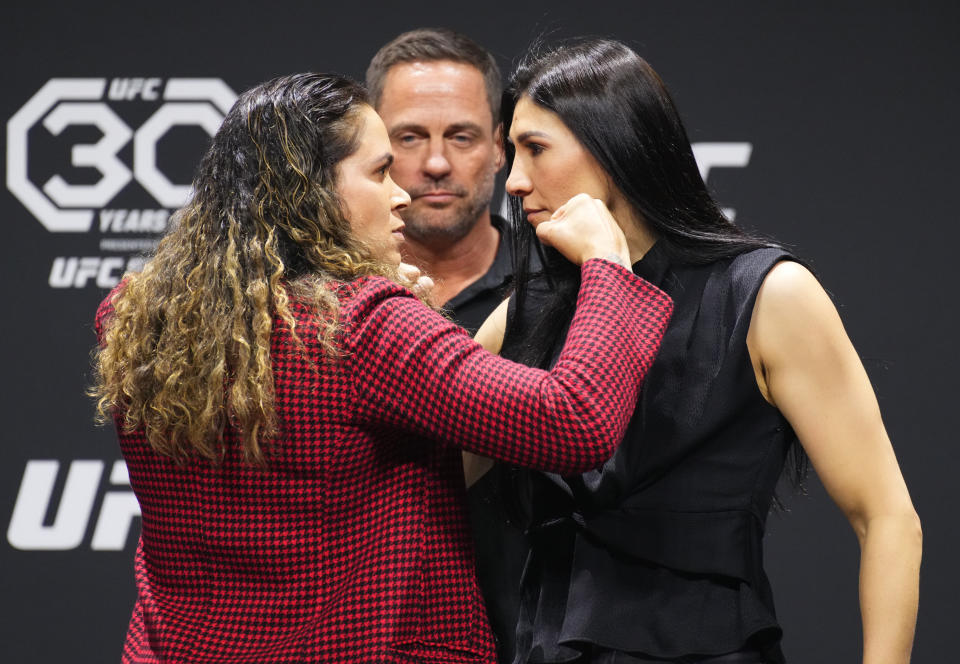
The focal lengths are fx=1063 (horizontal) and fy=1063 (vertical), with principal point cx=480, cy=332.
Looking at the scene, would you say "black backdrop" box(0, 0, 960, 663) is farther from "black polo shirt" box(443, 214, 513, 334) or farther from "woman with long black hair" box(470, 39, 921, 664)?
"woman with long black hair" box(470, 39, 921, 664)

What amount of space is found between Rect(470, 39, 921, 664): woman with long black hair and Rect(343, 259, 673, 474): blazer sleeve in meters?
0.25

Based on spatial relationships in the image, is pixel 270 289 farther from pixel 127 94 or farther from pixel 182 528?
pixel 127 94

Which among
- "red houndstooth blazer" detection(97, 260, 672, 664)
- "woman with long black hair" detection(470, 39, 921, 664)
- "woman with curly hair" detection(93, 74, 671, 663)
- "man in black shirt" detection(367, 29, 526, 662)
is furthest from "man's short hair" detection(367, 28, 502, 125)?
"red houndstooth blazer" detection(97, 260, 672, 664)

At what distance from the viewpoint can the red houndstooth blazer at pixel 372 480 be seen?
1.38 metres

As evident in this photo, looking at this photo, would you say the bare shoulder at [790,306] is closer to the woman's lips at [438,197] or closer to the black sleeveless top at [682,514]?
the black sleeveless top at [682,514]

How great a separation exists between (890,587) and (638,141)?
0.79m

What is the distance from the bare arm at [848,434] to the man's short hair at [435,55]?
1512 mm

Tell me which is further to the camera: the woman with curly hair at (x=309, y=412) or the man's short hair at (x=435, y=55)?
the man's short hair at (x=435, y=55)

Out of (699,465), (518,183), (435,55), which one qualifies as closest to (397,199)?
(518,183)

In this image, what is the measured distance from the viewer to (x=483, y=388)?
1.37 m

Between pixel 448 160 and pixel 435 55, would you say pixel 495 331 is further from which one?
pixel 435 55

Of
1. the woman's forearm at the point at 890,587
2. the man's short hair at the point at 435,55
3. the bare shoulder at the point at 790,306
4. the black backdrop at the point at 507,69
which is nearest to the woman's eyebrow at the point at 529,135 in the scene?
the bare shoulder at the point at 790,306

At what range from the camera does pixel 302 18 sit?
142 inches

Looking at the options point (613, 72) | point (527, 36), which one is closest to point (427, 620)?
point (613, 72)
